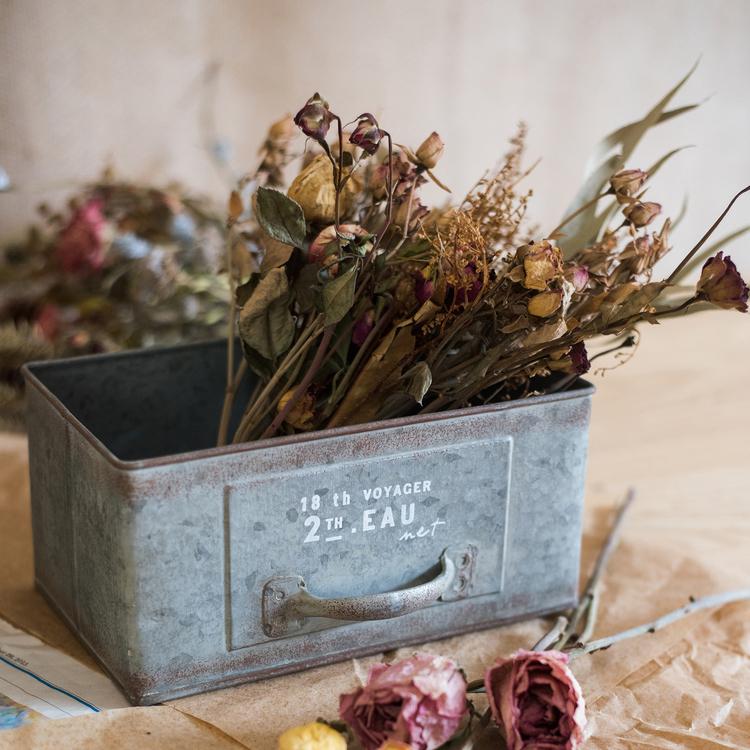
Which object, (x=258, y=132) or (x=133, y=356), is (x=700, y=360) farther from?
(x=133, y=356)

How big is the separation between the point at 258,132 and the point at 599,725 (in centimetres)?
95

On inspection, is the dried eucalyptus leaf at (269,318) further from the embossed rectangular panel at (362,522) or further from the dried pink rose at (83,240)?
the dried pink rose at (83,240)

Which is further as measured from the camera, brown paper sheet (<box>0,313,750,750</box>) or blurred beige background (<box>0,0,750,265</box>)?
blurred beige background (<box>0,0,750,265</box>)

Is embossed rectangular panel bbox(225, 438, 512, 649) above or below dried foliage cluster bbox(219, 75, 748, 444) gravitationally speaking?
below

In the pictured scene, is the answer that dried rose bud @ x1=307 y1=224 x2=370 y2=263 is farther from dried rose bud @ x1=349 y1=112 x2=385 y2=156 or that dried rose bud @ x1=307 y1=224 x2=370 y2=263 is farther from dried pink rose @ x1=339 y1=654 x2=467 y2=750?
dried pink rose @ x1=339 y1=654 x2=467 y2=750

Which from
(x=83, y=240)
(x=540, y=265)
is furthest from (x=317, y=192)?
(x=83, y=240)

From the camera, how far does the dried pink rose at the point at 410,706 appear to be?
52 cm

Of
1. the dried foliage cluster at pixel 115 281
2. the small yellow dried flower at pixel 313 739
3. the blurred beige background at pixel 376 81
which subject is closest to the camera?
the small yellow dried flower at pixel 313 739

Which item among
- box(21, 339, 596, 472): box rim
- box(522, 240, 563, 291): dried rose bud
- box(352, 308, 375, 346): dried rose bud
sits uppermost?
box(522, 240, 563, 291): dried rose bud

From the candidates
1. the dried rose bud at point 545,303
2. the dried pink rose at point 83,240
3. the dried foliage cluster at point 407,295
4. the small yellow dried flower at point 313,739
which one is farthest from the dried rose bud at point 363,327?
the dried pink rose at point 83,240

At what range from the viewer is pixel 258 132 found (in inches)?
53.2

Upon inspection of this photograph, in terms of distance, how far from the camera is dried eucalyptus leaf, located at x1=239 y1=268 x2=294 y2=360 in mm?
593

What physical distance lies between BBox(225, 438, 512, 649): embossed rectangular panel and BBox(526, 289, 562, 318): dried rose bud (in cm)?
11

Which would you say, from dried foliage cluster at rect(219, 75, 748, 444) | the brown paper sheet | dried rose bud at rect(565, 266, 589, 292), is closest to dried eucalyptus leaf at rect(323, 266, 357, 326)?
dried foliage cluster at rect(219, 75, 748, 444)
